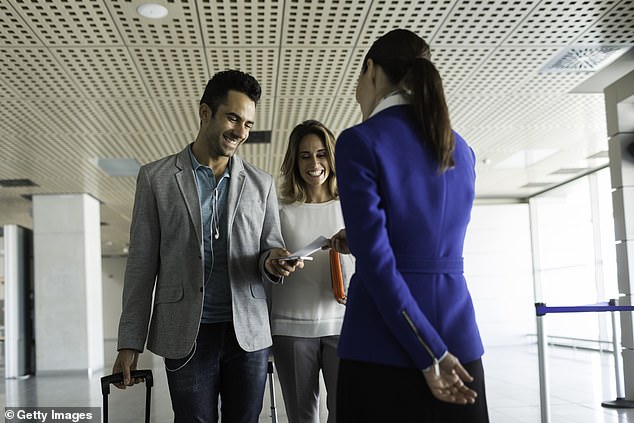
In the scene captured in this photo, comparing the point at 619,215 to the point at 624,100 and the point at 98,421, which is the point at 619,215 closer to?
the point at 624,100

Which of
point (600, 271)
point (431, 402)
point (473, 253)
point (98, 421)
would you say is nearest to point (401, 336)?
point (431, 402)

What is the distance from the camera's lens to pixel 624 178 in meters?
6.98

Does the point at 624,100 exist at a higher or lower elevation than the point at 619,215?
higher

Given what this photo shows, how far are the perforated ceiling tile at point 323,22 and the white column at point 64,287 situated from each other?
798cm

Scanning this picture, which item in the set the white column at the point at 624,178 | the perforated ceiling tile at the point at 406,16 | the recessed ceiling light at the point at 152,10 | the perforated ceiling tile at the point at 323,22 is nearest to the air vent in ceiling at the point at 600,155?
the white column at the point at 624,178

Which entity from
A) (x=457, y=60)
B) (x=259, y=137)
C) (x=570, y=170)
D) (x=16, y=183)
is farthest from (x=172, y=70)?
(x=570, y=170)

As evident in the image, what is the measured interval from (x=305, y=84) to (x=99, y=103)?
2.18 meters

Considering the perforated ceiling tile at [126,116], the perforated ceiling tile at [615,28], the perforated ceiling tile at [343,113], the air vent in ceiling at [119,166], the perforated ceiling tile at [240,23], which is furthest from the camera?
the air vent in ceiling at [119,166]

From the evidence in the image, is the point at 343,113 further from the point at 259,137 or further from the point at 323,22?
the point at 323,22

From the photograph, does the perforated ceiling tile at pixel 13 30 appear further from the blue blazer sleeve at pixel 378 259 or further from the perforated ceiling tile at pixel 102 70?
the blue blazer sleeve at pixel 378 259

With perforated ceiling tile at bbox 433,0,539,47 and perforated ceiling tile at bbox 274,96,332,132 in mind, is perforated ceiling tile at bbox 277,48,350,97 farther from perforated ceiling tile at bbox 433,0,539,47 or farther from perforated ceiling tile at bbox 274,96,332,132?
perforated ceiling tile at bbox 433,0,539,47

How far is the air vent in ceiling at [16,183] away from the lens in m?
11.2

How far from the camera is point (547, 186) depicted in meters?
14.7

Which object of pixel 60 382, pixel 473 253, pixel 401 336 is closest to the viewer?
pixel 401 336
